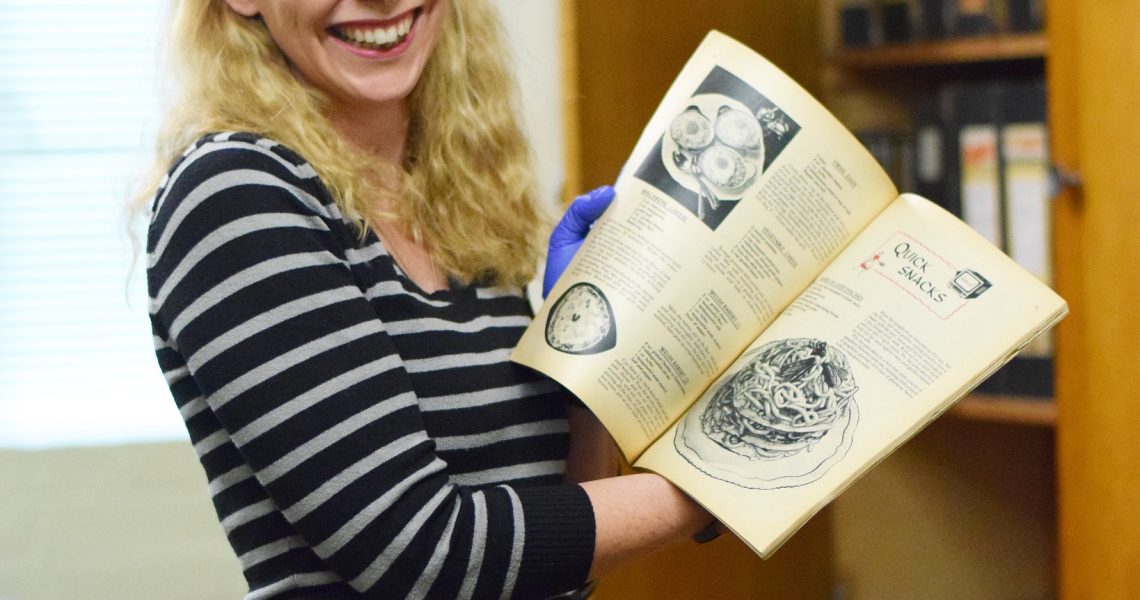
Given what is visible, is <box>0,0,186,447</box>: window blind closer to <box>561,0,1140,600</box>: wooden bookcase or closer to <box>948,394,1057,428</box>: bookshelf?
<box>561,0,1140,600</box>: wooden bookcase

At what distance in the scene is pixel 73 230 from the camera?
148 centimetres

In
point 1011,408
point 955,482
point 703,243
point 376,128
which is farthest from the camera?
point 955,482

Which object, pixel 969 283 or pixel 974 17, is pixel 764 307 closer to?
pixel 969 283

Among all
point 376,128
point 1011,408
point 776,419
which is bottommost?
point 1011,408

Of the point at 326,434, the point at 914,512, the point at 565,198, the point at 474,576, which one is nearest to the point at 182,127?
the point at 326,434

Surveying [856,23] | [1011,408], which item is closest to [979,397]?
[1011,408]

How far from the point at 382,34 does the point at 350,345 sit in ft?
0.91

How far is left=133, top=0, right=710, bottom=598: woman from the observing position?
2.04ft

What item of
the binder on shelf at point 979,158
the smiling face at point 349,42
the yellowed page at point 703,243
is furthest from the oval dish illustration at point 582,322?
the binder on shelf at point 979,158

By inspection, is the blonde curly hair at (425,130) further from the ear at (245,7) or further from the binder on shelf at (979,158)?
the binder on shelf at (979,158)

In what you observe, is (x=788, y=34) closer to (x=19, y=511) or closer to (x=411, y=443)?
(x=411, y=443)

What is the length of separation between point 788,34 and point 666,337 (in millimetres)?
939

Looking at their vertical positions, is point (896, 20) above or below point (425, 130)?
above

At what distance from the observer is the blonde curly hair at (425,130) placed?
0.75 meters
